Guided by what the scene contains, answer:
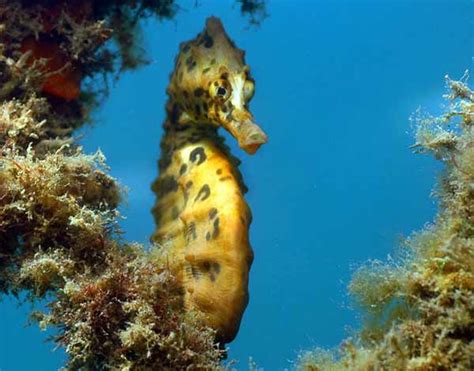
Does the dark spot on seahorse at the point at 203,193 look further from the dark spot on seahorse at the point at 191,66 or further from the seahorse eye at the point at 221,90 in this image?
the dark spot on seahorse at the point at 191,66

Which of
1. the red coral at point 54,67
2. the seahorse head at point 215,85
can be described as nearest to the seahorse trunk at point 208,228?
the seahorse head at point 215,85

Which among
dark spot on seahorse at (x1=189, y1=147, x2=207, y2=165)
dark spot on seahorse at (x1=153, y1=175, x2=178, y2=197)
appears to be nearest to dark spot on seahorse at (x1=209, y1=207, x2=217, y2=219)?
dark spot on seahorse at (x1=189, y1=147, x2=207, y2=165)

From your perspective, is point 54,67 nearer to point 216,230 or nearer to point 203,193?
point 203,193

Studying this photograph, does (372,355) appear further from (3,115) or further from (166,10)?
(166,10)

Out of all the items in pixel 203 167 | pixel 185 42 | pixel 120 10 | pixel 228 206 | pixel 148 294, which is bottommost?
pixel 148 294

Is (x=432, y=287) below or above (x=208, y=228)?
below

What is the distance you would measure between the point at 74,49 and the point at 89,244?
208 cm

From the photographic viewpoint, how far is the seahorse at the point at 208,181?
411 cm

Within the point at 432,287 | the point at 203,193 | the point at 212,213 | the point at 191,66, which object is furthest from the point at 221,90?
the point at 432,287

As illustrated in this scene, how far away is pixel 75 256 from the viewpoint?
3.68m

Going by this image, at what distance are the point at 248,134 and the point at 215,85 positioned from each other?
2.31ft

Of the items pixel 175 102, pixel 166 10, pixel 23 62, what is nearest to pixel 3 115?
pixel 23 62

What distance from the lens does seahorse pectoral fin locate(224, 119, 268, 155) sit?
163 inches

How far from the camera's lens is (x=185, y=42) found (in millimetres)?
5285
